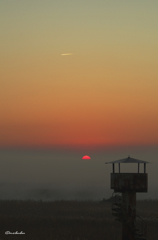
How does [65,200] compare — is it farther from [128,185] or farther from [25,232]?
[128,185]

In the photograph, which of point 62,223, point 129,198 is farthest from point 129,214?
point 62,223

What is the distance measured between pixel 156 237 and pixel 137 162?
13544mm

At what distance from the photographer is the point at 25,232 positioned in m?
45.9

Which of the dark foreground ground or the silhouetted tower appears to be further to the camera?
the dark foreground ground

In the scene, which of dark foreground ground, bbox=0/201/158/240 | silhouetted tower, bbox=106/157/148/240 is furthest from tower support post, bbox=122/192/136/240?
dark foreground ground, bbox=0/201/158/240

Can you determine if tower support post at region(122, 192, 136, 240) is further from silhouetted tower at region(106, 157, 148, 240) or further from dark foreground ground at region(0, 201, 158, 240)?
dark foreground ground at region(0, 201, 158, 240)

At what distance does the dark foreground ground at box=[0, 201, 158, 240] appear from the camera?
44.1 metres

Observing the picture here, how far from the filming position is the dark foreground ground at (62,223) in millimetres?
44094

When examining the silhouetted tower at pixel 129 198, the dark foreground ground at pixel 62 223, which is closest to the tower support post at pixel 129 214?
the silhouetted tower at pixel 129 198

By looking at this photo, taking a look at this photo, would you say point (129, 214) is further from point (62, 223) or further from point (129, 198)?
point (62, 223)

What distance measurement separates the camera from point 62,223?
50594 millimetres

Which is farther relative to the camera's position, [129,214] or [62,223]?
[62,223]

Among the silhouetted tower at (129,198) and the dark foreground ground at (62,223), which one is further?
the dark foreground ground at (62,223)

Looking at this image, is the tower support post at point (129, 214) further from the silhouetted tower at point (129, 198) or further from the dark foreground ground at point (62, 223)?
the dark foreground ground at point (62, 223)
